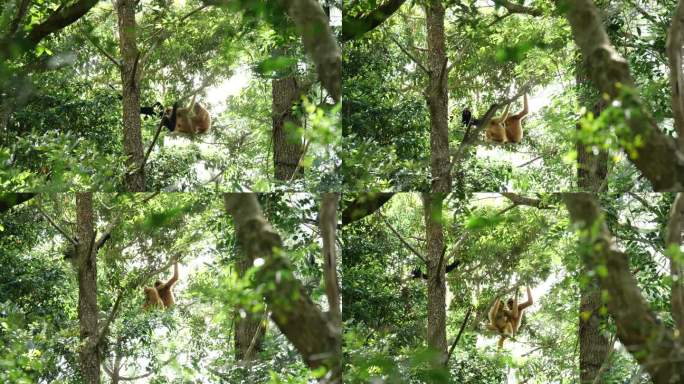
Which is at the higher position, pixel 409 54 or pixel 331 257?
pixel 409 54

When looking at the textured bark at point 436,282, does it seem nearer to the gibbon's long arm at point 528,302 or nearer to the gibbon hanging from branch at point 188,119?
the gibbon's long arm at point 528,302

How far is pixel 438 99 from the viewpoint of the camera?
161 inches

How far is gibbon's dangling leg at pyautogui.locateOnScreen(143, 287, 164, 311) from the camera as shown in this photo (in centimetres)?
406

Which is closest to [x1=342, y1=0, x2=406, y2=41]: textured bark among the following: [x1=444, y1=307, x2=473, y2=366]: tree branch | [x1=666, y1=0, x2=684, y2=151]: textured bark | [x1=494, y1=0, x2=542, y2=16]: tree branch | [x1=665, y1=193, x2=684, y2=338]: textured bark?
[x1=494, y1=0, x2=542, y2=16]: tree branch

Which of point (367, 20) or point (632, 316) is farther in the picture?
point (367, 20)

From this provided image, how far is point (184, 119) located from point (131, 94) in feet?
0.72

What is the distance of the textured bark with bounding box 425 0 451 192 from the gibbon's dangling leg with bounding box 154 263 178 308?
1.03 meters

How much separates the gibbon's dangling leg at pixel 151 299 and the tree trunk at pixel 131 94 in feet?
1.27

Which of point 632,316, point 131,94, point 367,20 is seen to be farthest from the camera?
point 367,20

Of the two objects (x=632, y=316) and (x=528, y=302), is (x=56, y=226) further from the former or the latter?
(x=632, y=316)

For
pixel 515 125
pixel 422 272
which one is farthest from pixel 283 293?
pixel 515 125

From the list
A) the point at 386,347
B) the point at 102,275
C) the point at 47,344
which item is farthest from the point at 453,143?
the point at 47,344

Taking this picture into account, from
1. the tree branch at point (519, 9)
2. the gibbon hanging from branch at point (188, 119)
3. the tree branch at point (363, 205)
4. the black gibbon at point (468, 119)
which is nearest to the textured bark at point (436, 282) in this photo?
the tree branch at point (363, 205)

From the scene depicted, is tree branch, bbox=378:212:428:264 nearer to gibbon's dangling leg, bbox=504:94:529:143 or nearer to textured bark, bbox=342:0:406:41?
gibbon's dangling leg, bbox=504:94:529:143
